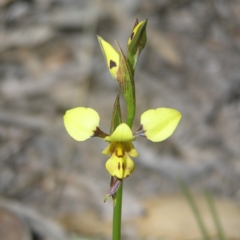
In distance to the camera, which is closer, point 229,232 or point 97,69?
point 229,232

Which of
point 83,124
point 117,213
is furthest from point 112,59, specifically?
point 117,213

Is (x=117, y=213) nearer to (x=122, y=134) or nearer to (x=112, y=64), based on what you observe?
(x=122, y=134)

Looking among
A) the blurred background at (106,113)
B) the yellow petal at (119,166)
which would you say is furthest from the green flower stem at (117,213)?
the blurred background at (106,113)

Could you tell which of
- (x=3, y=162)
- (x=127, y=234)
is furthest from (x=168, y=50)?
(x=127, y=234)

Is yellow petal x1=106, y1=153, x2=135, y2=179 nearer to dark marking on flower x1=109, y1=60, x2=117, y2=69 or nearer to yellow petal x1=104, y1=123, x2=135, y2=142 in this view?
yellow petal x1=104, y1=123, x2=135, y2=142

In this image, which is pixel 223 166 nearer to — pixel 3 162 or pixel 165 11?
pixel 3 162

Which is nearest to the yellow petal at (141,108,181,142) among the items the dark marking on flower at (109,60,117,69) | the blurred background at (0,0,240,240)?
the dark marking on flower at (109,60,117,69)

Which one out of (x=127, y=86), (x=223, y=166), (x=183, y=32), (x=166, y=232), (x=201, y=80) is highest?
(x=183, y=32)
